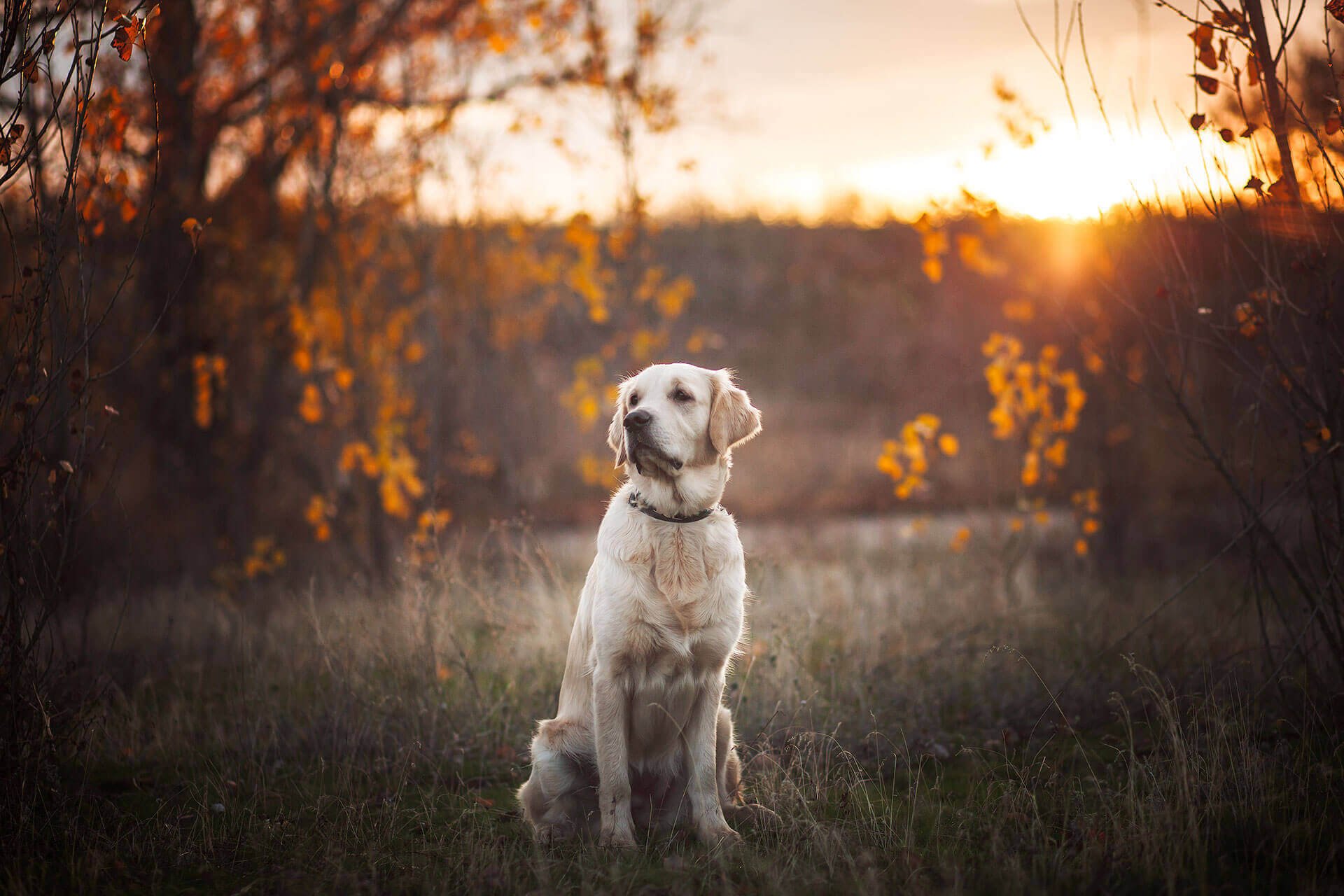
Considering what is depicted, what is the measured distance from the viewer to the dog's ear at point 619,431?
321 cm

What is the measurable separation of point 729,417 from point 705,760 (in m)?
1.27

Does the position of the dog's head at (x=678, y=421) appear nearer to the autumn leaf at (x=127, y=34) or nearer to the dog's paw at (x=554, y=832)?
the dog's paw at (x=554, y=832)

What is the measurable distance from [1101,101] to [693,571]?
7.87 feet

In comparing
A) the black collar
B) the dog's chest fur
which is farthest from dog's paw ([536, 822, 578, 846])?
the black collar

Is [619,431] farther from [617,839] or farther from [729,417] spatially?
[617,839]

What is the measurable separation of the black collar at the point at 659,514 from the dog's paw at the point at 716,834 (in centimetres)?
105

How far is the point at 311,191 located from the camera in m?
6.43

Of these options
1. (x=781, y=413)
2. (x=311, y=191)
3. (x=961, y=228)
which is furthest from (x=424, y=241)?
(x=961, y=228)

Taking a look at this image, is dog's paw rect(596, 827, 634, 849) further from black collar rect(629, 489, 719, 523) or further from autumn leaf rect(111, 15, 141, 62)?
autumn leaf rect(111, 15, 141, 62)

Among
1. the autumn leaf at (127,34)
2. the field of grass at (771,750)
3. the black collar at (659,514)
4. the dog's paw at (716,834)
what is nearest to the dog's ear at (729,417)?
the black collar at (659,514)

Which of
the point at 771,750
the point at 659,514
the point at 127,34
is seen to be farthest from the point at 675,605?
the point at 127,34

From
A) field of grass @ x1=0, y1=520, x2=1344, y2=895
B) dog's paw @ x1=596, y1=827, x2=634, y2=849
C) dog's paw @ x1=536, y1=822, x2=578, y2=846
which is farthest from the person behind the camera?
dog's paw @ x1=536, y1=822, x2=578, y2=846

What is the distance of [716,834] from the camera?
9.25 ft

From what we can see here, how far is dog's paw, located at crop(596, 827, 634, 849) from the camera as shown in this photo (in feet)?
8.94
